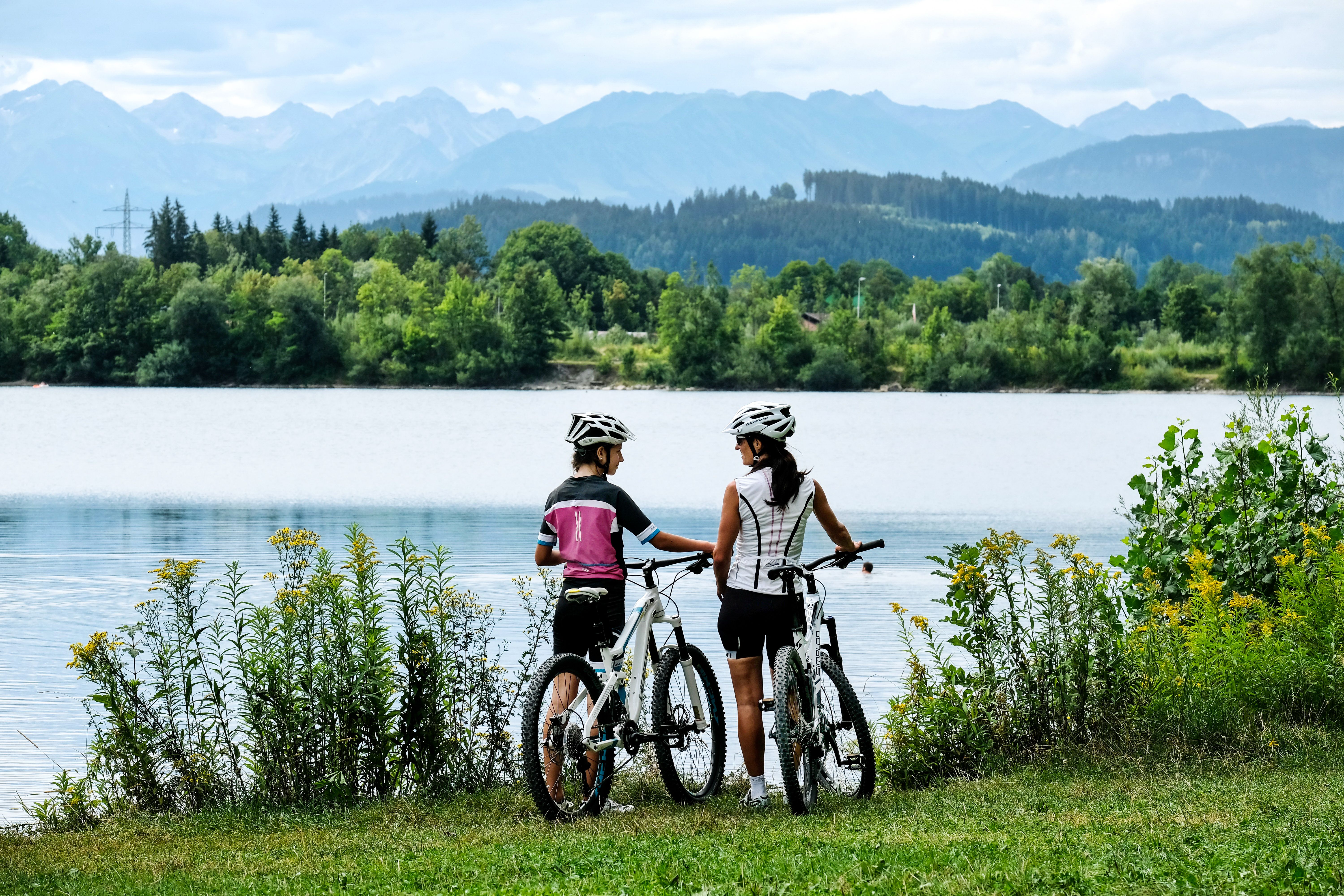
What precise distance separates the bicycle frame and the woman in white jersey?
0.29 m

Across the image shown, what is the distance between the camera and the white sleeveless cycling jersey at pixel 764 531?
7.64 metres

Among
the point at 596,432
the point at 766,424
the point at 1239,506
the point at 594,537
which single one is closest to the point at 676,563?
the point at 594,537

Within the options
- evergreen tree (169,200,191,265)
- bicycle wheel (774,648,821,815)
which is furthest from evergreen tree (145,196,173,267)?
bicycle wheel (774,648,821,815)

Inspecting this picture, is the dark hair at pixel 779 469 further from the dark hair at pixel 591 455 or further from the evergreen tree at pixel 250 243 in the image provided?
the evergreen tree at pixel 250 243

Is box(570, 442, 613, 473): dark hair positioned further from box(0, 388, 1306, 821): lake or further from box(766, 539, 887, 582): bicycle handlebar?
box(0, 388, 1306, 821): lake

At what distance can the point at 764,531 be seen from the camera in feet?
25.1

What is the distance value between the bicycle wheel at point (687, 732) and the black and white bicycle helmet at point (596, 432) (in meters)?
1.15

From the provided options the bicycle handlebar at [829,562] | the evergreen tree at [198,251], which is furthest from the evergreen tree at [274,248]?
the bicycle handlebar at [829,562]

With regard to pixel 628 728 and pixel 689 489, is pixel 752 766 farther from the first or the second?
pixel 689 489

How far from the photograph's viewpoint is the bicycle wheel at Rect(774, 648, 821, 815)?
7.52m

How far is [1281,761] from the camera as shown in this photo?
8.83m

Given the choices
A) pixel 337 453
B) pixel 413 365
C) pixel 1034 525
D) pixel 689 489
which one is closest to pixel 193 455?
pixel 337 453

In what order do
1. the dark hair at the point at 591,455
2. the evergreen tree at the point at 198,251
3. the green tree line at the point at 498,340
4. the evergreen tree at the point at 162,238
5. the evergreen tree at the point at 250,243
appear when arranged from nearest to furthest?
the dark hair at the point at 591,455, the green tree line at the point at 498,340, the evergreen tree at the point at 198,251, the evergreen tree at the point at 162,238, the evergreen tree at the point at 250,243

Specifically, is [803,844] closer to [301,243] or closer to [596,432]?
[596,432]
